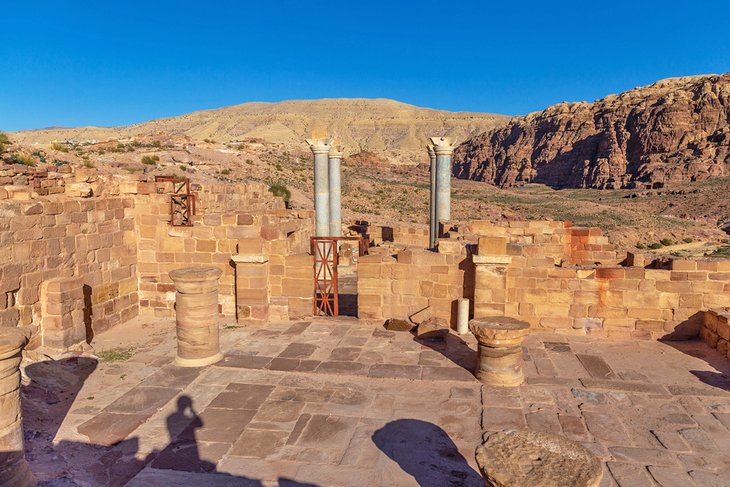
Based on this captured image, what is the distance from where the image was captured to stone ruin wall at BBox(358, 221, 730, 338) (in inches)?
365

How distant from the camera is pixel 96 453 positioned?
5570 mm

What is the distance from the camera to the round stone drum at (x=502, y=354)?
722 cm

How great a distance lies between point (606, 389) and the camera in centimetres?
711

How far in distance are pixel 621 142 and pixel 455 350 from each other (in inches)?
3027

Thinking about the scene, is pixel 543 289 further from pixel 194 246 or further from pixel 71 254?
pixel 71 254

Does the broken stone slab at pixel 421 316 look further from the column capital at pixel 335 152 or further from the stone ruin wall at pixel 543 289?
the column capital at pixel 335 152

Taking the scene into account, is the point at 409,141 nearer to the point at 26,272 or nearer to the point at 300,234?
the point at 300,234

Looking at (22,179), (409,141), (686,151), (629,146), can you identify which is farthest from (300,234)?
(409,141)

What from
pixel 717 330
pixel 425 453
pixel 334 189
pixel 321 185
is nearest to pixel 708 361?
pixel 717 330

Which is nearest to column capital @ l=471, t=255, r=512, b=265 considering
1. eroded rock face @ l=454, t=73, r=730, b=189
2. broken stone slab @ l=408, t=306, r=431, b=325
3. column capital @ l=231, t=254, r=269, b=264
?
broken stone slab @ l=408, t=306, r=431, b=325

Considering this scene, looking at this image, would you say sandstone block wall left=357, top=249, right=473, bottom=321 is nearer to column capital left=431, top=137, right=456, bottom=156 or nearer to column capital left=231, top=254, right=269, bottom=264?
column capital left=231, top=254, right=269, bottom=264

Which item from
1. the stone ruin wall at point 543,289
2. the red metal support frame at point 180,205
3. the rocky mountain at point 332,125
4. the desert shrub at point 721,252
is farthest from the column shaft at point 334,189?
the rocky mountain at point 332,125

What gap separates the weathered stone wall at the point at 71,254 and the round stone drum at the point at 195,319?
8.10ft

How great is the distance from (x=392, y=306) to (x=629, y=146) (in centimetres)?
7516
